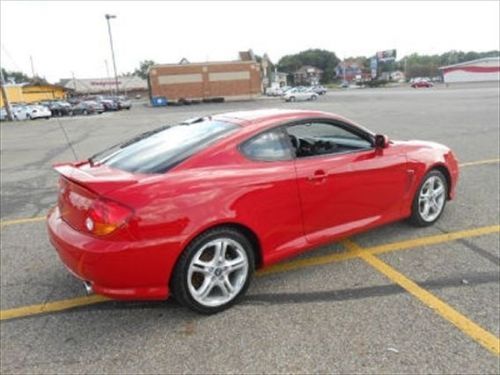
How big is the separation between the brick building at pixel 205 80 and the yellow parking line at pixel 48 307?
2491 inches

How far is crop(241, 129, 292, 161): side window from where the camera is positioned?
366 centimetres

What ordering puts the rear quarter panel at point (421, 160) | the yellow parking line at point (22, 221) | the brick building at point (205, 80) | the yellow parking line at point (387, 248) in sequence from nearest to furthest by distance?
the yellow parking line at point (387, 248), the rear quarter panel at point (421, 160), the yellow parking line at point (22, 221), the brick building at point (205, 80)

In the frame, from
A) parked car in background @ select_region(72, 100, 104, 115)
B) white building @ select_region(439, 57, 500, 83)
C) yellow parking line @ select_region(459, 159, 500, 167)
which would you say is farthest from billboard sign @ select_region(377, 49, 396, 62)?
yellow parking line @ select_region(459, 159, 500, 167)

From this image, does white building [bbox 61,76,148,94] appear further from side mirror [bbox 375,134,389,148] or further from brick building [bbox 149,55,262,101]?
side mirror [bbox 375,134,389,148]

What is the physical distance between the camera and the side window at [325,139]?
4125 mm

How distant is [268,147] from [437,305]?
5.70 feet

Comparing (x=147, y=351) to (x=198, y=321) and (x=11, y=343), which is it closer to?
(x=198, y=321)

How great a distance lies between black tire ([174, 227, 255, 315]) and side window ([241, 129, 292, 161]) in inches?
25.0

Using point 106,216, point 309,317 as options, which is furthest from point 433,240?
point 106,216

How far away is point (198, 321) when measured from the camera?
3414 mm

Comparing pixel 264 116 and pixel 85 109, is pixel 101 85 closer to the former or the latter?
pixel 85 109

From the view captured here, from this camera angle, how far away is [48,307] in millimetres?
3713

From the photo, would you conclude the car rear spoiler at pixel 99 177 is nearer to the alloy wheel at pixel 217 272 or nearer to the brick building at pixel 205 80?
the alloy wheel at pixel 217 272

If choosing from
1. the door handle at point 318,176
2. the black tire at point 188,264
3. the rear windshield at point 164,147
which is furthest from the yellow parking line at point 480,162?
the black tire at point 188,264
